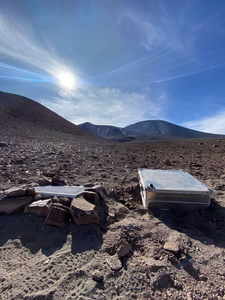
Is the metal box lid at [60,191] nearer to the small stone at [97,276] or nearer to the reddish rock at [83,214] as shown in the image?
the reddish rock at [83,214]

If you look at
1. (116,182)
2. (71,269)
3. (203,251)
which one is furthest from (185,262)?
(116,182)

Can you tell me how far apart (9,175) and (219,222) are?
371 centimetres

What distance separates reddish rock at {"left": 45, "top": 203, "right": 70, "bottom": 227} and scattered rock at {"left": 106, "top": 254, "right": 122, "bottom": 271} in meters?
0.62

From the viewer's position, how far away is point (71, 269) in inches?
51.8

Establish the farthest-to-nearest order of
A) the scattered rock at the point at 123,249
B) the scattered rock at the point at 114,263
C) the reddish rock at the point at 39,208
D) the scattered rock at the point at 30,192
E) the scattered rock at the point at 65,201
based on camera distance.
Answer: the scattered rock at the point at 30,192 → the scattered rock at the point at 65,201 → the reddish rock at the point at 39,208 → the scattered rock at the point at 123,249 → the scattered rock at the point at 114,263

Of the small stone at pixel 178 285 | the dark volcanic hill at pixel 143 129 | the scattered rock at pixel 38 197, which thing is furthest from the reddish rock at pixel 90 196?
the dark volcanic hill at pixel 143 129

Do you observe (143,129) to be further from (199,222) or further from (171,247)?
(171,247)

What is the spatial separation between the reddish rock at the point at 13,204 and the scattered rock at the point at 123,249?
1245 mm

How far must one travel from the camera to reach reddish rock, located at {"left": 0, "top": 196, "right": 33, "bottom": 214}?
1932mm

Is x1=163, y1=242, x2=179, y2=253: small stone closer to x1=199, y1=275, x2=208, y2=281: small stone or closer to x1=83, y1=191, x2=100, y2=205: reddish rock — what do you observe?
x1=199, y1=275, x2=208, y2=281: small stone

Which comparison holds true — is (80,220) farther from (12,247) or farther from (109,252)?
(12,247)

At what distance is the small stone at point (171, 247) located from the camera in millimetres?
1476

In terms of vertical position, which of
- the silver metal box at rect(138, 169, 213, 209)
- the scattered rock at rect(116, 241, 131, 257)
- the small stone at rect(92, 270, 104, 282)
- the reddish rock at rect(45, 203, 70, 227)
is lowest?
the small stone at rect(92, 270, 104, 282)

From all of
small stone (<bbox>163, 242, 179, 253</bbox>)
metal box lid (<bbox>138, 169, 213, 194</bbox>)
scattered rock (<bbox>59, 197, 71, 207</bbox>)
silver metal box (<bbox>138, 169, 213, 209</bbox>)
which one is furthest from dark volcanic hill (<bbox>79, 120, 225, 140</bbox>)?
small stone (<bbox>163, 242, 179, 253</bbox>)
